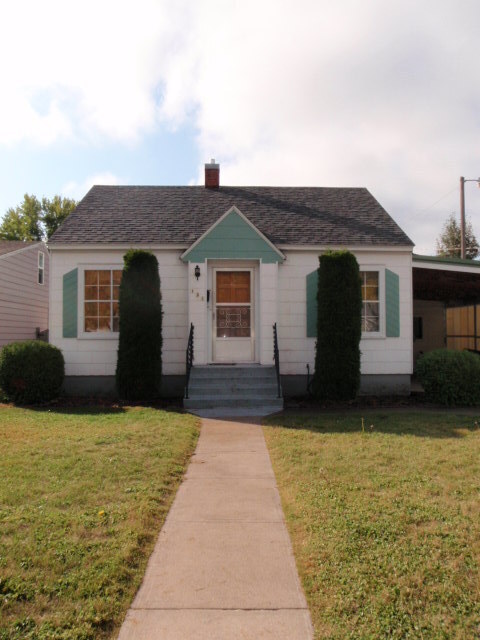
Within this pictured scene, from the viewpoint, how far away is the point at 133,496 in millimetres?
4875

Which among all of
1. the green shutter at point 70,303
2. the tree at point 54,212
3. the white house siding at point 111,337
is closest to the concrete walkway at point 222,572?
the white house siding at point 111,337

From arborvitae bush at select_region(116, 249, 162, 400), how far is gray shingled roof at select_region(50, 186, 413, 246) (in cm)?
144

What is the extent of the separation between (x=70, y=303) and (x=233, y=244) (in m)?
4.05

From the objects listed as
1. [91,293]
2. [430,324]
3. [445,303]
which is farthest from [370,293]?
[445,303]

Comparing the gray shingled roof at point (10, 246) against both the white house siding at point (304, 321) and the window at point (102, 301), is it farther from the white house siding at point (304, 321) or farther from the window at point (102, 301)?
the white house siding at point (304, 321)

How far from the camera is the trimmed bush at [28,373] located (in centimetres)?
1045

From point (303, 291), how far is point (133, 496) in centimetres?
787

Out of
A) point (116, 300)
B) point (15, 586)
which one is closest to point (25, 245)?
point (116, 300)

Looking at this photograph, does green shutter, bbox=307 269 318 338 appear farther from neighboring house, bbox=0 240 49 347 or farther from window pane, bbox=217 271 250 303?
neighboring house, bbox=0 240 49 347

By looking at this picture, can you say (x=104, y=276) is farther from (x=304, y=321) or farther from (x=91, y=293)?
(x=304, y=321)

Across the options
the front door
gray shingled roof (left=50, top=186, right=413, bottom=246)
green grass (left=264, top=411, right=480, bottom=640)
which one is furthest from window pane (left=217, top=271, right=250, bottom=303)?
green grass (left=264, top=411, right=480, bottom=640)

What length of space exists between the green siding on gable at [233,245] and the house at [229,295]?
0.02 meters

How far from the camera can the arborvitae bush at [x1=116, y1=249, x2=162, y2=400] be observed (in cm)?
1051

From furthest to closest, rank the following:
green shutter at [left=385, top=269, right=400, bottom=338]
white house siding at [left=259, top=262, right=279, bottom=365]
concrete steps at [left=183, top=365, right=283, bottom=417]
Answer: green shutter at [left=385, top=269, right=400, bottom=338], white house siding at [left=259, top=262, right=279, bottom=365], concrete steps at [left=183, top=365, right=283, bottom=417]
